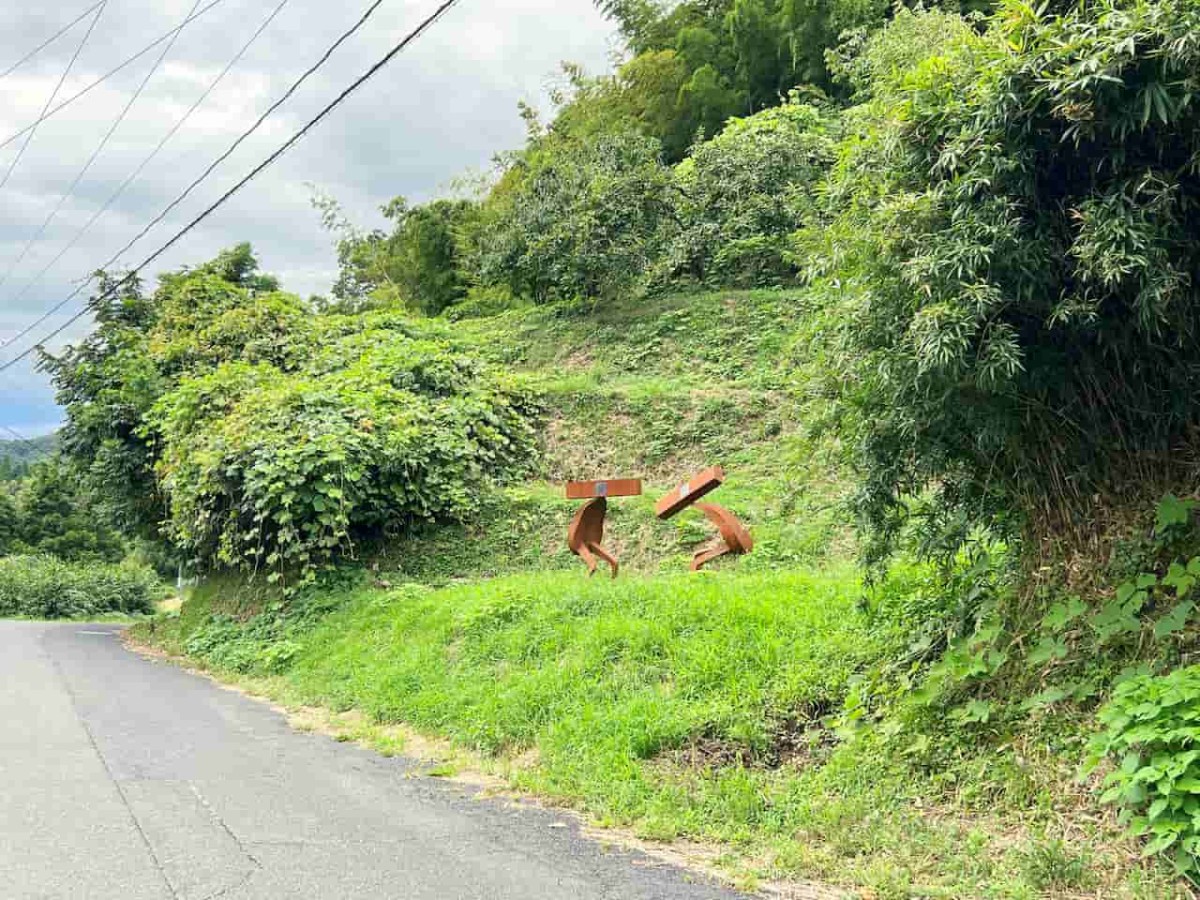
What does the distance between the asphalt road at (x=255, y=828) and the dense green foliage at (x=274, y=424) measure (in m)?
4.68

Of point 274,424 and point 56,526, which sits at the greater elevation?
point 56,526

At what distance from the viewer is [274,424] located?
1305cm

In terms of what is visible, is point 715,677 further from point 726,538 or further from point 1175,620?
point 726,538

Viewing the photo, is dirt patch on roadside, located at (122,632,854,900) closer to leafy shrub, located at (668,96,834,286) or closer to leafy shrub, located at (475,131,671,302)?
leafy shrub, located at (475,131,671,302)

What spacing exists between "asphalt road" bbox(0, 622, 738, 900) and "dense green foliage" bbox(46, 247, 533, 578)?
15.4 feet

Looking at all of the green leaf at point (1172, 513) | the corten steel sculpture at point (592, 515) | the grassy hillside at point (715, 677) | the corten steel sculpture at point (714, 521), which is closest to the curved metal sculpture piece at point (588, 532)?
the corten steel sculpture at point (592, 515)

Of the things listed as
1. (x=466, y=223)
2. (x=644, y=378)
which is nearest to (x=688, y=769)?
(x=644, y=378)

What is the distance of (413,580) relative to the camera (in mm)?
12336

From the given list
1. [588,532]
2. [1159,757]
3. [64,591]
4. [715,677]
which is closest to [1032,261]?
[1159,757]

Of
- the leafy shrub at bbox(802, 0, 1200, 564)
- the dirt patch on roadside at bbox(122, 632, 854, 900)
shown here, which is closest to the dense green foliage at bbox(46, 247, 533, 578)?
the dirt patch on roadside at bbox(122, 632, 854, 900)

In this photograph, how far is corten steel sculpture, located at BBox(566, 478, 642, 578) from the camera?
32.4 feet

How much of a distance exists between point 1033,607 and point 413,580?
8.67 m

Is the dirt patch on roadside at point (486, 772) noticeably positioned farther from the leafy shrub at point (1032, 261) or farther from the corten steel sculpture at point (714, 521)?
the corten steel sculpture at point (714, 521)

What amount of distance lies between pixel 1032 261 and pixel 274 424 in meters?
11.0
